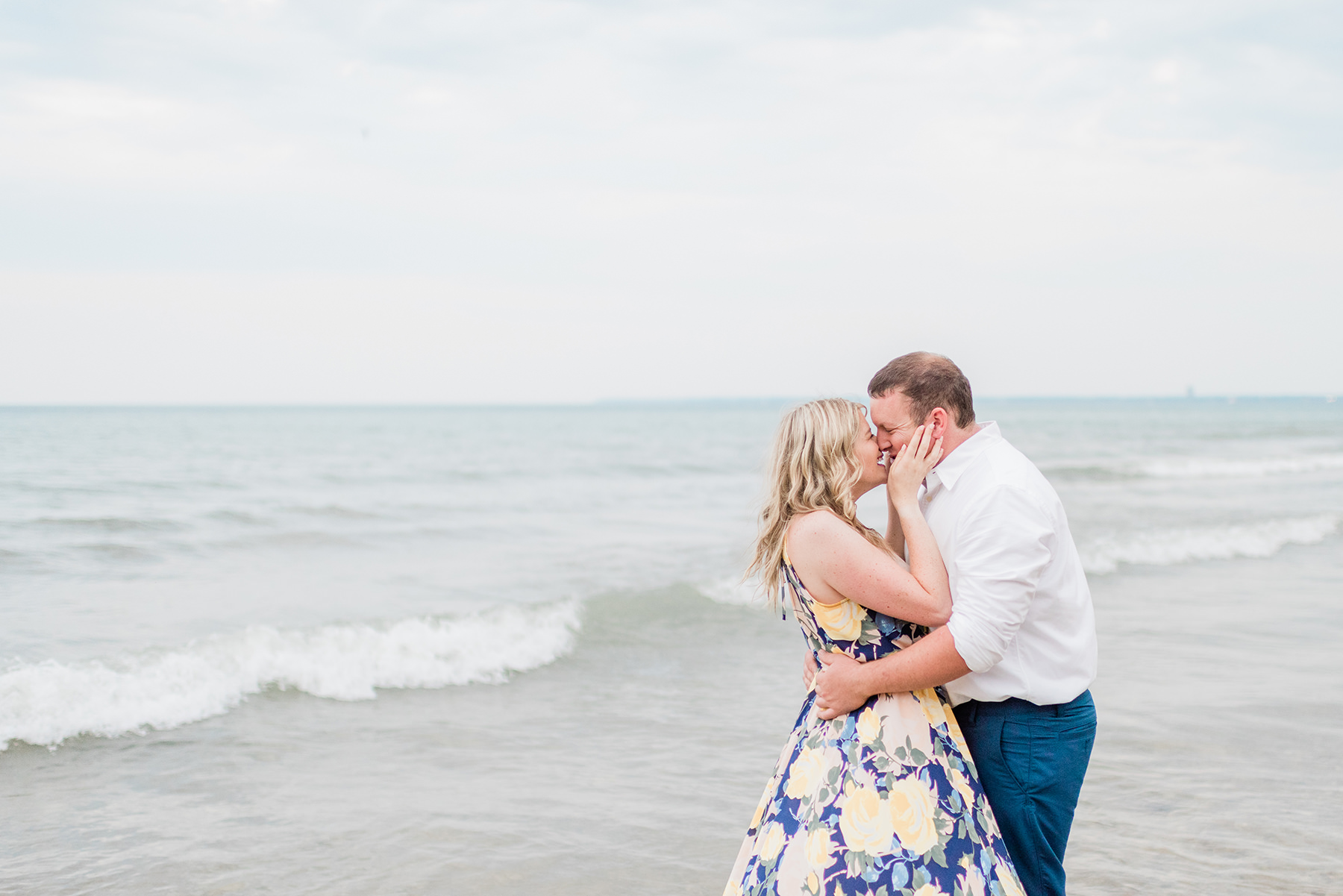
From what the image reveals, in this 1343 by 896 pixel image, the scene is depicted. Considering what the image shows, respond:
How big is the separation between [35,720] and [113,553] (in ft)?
24.5

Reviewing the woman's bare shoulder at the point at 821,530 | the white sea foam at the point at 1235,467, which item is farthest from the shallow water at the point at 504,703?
the white sea foam at the point at 1235,467

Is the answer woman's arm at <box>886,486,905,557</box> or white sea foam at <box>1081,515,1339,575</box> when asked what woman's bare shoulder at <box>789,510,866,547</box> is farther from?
white sea foam at <box>1081,515,1339,575</box>

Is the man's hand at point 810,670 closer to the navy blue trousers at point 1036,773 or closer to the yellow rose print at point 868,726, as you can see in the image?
the yellow rose print at point 868,726

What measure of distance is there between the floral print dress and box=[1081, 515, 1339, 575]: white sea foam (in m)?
11.1

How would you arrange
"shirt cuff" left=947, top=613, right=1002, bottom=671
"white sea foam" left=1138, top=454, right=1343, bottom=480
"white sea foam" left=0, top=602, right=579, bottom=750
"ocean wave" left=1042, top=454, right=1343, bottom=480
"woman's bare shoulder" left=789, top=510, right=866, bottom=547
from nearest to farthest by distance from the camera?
"shirt cuff" left=947, top=613, right=1002, bottom=671
"woman's bare shoulder" left=789, top=510, right=866, bottom=547
"white sea foam" left=0, top=602, right=579, bottom=750
"ocean wave" left=1042, top=454, right=1343, bottom=480
"white sea foam" left=1138, top=454, right=1343, bottom=480

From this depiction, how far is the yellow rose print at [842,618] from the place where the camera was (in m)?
2.87

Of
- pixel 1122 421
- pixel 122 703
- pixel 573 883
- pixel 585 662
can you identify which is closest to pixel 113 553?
pixel 122 703

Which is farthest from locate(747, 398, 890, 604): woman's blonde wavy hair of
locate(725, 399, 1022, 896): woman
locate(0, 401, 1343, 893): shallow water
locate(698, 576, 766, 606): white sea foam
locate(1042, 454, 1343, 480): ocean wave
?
locate(1042, 454, 1343, 480): ocean wave

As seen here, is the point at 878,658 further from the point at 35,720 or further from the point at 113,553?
the point at 113,553

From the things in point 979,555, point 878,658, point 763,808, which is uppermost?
point 979,555

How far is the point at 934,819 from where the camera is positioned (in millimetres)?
2748

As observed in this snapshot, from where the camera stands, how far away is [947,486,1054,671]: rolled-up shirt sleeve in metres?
2.70

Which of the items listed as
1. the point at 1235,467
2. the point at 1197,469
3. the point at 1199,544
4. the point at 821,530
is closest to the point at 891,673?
the point at 821,530

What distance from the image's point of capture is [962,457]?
2926mm
